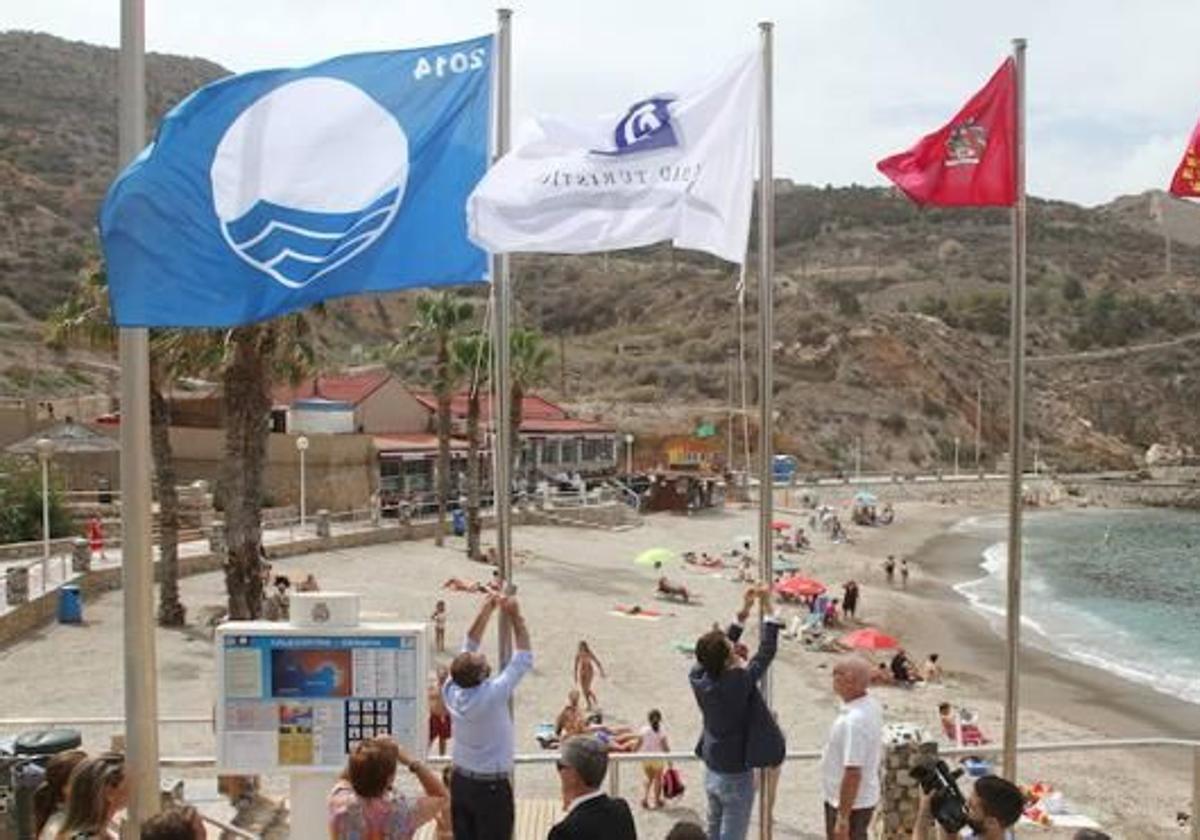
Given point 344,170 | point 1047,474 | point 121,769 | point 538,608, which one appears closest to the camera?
point 121,769

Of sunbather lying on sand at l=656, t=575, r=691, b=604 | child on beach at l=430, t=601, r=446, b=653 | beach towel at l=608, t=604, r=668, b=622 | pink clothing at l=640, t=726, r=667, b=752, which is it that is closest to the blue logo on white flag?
pink clothing at l=640, t=726, r=667, b=752

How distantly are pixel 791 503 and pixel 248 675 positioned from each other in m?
70.8

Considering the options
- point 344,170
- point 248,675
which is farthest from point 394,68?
point 248,675

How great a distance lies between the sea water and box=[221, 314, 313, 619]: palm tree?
509 inches

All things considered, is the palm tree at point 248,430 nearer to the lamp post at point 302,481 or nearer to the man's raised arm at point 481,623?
the man's raised arm at point 481,623

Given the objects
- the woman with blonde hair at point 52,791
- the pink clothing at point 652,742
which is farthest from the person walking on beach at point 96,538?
the woman with blonde hair at point 52,791

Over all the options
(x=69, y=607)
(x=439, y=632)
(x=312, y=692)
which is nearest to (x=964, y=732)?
(x=439, y=632)

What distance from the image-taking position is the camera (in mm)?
6031

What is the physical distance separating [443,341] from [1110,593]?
89.3 ft

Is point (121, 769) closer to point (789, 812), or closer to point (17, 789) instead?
point (17, 789)

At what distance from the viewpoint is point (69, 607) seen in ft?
86.9

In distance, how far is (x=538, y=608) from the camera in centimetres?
3294

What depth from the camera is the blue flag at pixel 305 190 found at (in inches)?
282

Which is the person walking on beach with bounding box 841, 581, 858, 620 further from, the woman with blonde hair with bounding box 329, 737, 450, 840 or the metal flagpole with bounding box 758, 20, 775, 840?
the woman with blonde hair with bounding box 329, 737, 450, 840
